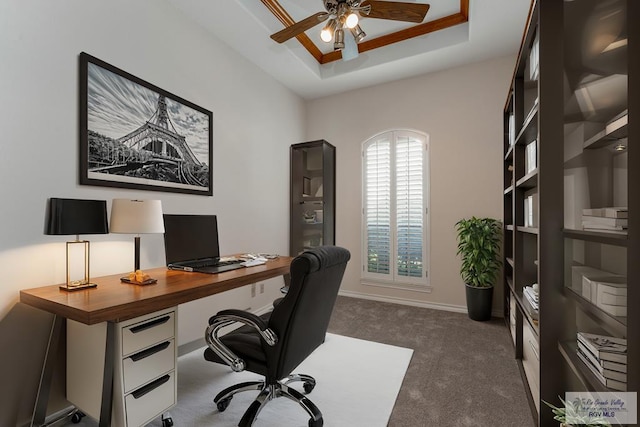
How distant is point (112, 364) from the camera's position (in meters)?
1.37

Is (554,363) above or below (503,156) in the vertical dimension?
below

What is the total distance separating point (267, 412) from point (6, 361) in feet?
4.56

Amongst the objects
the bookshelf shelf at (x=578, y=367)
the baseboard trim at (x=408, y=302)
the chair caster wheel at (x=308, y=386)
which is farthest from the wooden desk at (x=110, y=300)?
the baseboard trim at (x=408, y=302)

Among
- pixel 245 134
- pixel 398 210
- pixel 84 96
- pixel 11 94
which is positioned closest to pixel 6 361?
pixel 11 94

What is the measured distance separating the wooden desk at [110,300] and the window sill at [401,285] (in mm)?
2610

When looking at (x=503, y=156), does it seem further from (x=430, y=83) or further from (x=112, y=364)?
(x=112, y=364)

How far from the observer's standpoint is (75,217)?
5.23 feet

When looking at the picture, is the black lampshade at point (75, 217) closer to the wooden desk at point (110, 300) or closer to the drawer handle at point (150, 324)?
the wooden desk at point (110, 300)

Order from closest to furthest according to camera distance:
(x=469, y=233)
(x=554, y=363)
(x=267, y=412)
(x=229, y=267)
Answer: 1. (x=554, y=363)
2. (x=267, y=412)
3. (x=229, y=267)
4. (x=469, y=233)

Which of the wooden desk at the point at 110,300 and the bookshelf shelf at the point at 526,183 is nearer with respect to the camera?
the wooden desk at the point at 110,300

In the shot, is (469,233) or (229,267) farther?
(469,233)

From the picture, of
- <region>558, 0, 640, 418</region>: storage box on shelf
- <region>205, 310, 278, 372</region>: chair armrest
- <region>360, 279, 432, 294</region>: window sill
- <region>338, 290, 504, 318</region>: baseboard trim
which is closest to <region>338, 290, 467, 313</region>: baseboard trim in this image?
<region>338, 290, 504, 318</region>: baseboard trim

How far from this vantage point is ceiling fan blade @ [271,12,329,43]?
2.08 metres

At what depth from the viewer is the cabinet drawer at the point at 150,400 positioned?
4.66 ft
